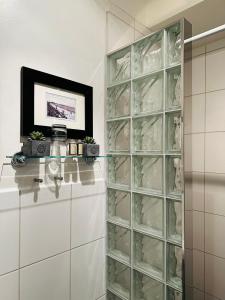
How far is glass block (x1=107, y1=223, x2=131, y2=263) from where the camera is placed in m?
1.16

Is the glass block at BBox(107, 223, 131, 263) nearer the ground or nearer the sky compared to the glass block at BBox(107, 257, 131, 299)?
nearer the sky

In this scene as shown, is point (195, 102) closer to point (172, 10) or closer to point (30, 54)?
point (172, 10)

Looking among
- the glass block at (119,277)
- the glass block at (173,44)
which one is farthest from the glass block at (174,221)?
the glass block at (173,44)

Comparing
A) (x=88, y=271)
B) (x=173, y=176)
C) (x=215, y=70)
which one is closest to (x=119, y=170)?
(x=173, y=176)

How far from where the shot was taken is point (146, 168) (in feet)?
3.58

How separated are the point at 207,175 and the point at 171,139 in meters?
0.66

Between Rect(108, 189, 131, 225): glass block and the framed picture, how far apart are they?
37 centimetres

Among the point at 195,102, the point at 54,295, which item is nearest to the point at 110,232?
the point at 54,295

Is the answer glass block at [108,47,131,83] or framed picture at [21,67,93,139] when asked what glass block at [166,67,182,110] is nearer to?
glass block at [108,47,131,83]

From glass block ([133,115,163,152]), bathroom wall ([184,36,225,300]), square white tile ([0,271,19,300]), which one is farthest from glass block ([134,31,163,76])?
square white tile ([0,271,19,300])

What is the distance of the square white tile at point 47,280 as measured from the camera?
936 mm

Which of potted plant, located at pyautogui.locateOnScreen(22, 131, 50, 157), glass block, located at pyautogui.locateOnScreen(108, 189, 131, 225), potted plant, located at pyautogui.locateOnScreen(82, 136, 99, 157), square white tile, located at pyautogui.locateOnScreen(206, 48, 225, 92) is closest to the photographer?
potted plant, located at pyautogui.locateOnScreen(22, 131, 50, 157)

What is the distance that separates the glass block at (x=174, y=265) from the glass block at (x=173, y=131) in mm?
437

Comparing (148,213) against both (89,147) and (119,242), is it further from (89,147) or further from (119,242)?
(89,147)
